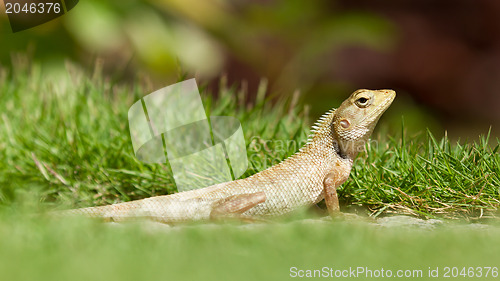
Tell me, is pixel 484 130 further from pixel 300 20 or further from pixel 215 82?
pixel 215 82

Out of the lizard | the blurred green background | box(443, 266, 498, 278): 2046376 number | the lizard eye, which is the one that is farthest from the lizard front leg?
the blurred green background

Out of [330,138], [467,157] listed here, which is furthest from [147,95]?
[467,157]

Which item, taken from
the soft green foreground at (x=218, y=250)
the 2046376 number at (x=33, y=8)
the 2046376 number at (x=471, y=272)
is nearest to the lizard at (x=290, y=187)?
the soft green foreground at (x=218, y=250)

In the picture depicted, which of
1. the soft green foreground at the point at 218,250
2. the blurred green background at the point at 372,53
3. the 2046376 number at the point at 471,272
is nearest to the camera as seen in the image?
the soft green foreground at the point at 218,250

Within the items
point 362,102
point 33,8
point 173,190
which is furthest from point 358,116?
point 33,8

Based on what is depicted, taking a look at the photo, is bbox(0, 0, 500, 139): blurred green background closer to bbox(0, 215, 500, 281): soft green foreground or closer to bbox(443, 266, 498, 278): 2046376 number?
bbox(0, 215, 500, 281): soft green foreground

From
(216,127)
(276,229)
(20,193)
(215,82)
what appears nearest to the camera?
(276,229)

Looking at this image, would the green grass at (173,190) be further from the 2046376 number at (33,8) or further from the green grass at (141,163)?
the 2046376 number at (33,8)
